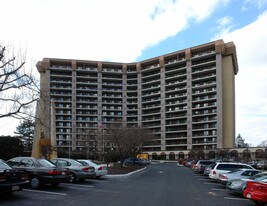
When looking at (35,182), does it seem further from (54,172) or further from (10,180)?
(10,180)

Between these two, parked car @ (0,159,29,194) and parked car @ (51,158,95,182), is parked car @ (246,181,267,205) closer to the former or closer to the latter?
parked car @ (0,159,29,194)

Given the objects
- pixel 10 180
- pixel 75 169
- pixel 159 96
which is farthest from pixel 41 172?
pixel 159 96

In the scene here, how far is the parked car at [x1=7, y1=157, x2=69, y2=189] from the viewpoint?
1385cm

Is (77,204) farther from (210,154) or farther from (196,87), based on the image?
(196,87)

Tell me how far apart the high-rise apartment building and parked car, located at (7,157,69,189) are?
77.9 meters

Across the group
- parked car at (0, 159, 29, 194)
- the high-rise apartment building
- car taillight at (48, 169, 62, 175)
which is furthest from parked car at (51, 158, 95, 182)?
the high-rise apartment building

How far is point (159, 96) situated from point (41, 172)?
3788 inches

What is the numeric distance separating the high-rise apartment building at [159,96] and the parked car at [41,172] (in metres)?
77.9

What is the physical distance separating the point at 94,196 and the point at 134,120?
101 m

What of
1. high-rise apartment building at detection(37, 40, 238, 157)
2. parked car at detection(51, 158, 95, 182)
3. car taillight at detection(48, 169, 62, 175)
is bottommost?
parked car at detection(51, 158, 95, 182)

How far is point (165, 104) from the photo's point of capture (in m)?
106

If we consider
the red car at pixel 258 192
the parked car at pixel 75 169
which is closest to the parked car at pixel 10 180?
the parked car at pixel 75 169

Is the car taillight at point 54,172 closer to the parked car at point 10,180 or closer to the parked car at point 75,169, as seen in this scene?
the parked car at point 10,180

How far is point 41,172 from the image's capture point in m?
13.9
